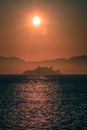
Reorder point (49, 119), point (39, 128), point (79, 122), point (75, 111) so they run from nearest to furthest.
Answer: point (39, 128), point (79, 122), point (49, 119), point (75, 111)

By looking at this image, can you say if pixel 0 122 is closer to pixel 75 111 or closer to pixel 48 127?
Result: pixel 48 127

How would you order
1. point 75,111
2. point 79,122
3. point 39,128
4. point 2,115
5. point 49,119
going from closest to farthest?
point 39,128
point 79,122
point 49,119
point 2,115
point 75,111

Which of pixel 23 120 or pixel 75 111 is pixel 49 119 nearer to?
pixel 23 120

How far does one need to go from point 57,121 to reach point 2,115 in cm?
1453

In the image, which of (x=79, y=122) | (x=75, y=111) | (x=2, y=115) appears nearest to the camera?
(x=79, y=122)

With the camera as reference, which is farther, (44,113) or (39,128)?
(44,113)

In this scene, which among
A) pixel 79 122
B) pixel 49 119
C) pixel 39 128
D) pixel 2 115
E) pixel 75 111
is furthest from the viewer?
pixel 75 111

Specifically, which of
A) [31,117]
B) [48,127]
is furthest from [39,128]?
[31,117]

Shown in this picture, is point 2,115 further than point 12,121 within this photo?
Yes

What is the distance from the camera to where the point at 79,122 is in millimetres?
66562

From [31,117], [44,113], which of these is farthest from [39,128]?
[44,113]

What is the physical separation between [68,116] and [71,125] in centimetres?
1063

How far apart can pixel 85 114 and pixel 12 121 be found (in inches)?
714

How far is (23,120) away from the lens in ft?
229
